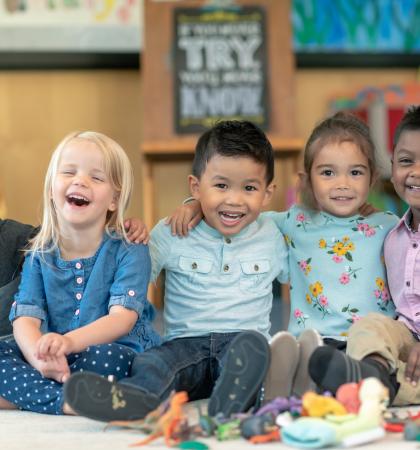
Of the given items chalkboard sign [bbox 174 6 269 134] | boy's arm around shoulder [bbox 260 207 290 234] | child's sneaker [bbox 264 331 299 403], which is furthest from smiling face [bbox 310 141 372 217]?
chalkboard sign [bbox 174 6 269 134]

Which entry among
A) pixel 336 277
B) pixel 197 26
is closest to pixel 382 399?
pixel 336 277

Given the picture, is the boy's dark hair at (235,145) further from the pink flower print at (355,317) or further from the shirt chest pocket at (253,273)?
the pink flower print at (355,317)

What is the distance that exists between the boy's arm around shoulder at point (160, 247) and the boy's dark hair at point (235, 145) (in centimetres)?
14

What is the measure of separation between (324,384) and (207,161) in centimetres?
57

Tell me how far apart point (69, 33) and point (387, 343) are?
95.1 inches

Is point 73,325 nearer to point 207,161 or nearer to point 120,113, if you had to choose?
point 207,161

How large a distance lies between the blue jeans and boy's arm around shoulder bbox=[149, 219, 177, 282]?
0.15 metres

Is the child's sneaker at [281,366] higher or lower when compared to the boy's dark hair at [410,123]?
lower

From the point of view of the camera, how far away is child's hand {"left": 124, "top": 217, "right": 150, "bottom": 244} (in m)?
1.69

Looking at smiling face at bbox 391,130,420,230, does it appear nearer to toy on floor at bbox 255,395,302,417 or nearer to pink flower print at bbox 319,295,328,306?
pink flower print at bbox 319,295,328,306

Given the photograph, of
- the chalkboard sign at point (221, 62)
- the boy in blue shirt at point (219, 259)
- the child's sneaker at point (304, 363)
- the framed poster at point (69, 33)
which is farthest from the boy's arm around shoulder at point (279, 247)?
the framed poster at point (69, 33)

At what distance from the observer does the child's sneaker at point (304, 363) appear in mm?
1424

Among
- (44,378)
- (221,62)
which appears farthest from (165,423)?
(221,62)

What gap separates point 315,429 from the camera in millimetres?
1204
